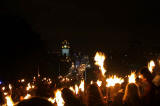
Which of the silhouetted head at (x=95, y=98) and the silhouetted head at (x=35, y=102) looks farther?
the silhouetted head at (x=95, y=98)

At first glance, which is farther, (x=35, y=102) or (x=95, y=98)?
(x=95, y=98)

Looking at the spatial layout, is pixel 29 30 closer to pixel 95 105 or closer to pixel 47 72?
pixel 47 72

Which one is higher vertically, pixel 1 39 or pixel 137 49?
pixel 137 49

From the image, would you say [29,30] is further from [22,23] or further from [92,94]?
[92,94]

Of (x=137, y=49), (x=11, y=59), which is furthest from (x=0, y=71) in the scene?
(x=137, y=49)

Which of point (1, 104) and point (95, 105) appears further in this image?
point (1, 104)

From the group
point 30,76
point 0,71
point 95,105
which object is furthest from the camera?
point 30,76

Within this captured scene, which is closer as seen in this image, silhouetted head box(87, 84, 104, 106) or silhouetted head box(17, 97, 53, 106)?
silhouetted head box(17, 97, 53, 106)

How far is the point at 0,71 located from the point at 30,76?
5339 millimetres

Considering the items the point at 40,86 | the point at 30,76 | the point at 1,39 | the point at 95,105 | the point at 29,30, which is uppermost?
the point at 29,30

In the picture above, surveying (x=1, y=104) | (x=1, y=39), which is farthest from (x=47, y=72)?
(x=1, y=104)

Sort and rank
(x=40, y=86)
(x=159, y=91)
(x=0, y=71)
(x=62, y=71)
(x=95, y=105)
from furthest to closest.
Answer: (x=62, y=71), (x=0, y=71), (x=40, y=86), (x=159, y=91), (x=95, y=105)

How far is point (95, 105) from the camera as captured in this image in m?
6.34

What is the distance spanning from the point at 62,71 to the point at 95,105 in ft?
123
